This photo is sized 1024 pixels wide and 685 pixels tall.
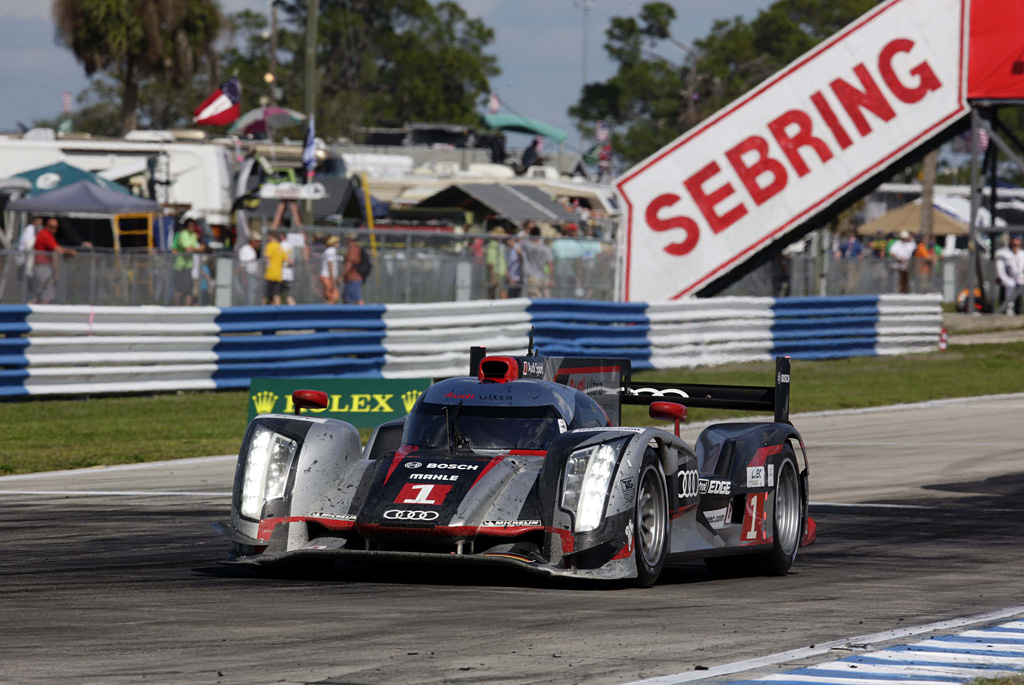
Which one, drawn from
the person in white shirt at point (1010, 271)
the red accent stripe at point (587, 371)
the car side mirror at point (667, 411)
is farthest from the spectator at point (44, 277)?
the person in white shirt at point (1010, 271)

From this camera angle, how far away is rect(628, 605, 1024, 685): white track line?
17.4ft

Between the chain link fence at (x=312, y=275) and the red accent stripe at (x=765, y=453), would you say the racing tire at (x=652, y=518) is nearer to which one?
the red accent stripe at (x=765, y=453)

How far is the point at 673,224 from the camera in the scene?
1080 inches

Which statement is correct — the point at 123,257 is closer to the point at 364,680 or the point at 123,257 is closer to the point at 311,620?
the point at 311,620

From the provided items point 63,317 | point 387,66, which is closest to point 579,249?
point 63,317

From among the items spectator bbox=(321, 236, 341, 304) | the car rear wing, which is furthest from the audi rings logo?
spectator bbox=(321, 236, 341, 304)

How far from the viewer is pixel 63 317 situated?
59.2 feet

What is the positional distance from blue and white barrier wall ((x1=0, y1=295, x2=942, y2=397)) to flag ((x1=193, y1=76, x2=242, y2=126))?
13100mm

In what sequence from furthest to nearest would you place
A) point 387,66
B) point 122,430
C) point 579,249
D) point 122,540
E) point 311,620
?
point 387,66
point 579,249
point 122,430
point 122,540
point 311,620

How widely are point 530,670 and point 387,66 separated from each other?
92.6 m

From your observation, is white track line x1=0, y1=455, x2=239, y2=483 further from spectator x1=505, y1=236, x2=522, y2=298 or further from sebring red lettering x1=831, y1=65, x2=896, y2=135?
sebring red lettering x1=831, y1=65, x2=896, y2=135

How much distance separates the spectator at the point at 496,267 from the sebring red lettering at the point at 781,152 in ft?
12.4

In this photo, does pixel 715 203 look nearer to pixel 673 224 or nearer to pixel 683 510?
pixel 673 224

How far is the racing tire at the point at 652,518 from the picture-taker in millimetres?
7816
